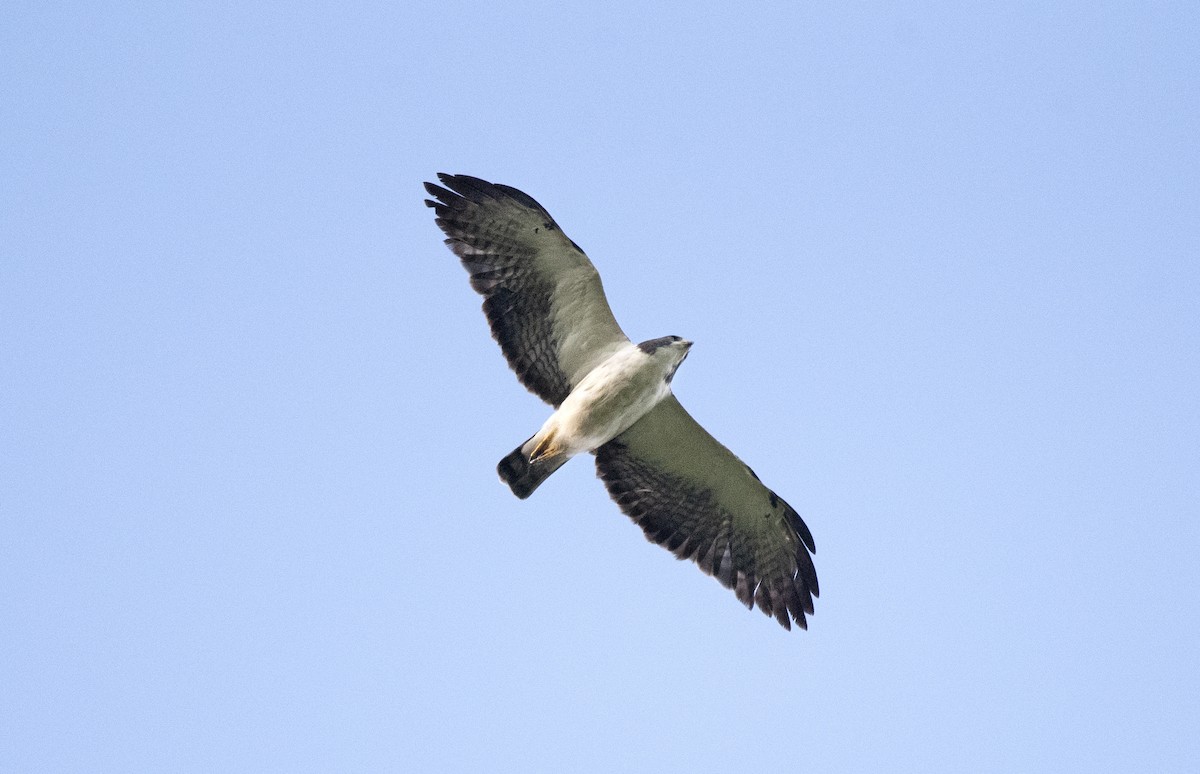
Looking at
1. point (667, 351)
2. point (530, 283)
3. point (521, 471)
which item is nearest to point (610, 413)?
point (667, 351)

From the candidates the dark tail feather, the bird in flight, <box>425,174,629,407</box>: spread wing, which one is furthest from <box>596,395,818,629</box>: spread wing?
<box>425,174,629,407</box>: spread wing

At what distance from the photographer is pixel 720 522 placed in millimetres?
12281

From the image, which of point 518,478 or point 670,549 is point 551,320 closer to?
point 518,478

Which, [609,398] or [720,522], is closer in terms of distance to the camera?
[609,398]

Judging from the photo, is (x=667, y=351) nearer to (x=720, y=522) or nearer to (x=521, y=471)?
(x=521, y=471)

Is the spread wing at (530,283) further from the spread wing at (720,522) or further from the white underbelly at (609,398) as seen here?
the spread wing at (720,522)

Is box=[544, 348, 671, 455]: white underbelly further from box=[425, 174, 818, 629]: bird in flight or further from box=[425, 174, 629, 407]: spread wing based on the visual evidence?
box=[425, 174, 629, 407]: spread wing

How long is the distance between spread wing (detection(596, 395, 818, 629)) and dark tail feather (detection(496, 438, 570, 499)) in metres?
0.90

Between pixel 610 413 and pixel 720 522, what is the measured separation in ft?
5.97

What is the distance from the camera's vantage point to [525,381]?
38.4ft

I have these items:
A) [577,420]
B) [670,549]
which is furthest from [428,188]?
[670,549]

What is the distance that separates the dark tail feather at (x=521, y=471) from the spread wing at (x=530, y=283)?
64 centimetres

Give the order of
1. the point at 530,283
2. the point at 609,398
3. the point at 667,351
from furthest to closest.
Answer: the point at 530,283
the point at 667,351
the point at 609,398

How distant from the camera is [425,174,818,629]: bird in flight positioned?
37.1 feet
